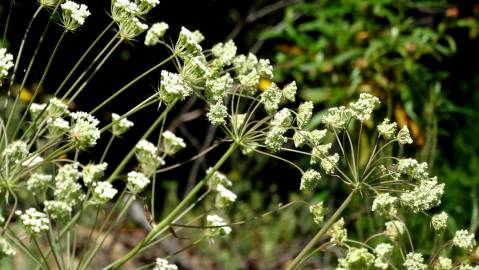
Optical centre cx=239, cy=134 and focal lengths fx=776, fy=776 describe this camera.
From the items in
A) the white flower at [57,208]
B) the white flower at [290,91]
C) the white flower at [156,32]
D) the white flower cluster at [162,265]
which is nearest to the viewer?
the white flower at [57,208]

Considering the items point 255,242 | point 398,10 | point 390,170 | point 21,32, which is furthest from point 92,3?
point 390,170

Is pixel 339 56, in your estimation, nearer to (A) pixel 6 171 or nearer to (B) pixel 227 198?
(B) pixel 227 198

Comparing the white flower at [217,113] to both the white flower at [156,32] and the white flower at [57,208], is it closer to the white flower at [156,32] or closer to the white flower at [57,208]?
the white flower at [156,32]

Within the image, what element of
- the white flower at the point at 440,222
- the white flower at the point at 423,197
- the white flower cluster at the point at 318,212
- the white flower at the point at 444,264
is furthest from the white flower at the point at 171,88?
the white flower at the point at 444,264

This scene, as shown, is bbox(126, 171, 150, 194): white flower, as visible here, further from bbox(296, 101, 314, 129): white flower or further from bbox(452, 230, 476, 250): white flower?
bbox(452, 230, 476, 250): white flower

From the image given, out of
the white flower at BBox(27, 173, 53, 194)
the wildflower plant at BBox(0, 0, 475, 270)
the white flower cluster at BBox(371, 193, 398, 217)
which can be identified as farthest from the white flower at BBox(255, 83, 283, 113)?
the white flower at BBox(27, 173, 53, 194)

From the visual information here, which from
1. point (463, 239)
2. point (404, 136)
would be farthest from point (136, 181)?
point (463, 239)
